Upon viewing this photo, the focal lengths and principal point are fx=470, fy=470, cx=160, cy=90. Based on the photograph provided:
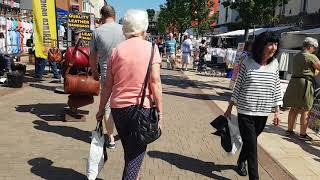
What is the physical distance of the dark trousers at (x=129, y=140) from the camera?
3932 mm

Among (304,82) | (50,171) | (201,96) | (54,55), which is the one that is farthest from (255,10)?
(50,171)

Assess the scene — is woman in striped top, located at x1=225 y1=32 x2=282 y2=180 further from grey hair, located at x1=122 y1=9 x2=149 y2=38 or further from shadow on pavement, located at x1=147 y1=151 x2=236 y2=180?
grey hair, located at x1=122 y1=9 x2=149 y2=38

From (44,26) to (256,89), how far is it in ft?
30.4

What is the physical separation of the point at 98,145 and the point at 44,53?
907 centimetres

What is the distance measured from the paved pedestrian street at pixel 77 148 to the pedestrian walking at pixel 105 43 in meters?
0.58

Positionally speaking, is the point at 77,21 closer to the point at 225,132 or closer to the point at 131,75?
the point at 225,132

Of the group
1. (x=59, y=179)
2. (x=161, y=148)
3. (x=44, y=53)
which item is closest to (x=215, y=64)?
(x=44, y=53)

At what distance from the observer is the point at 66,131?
734 cm

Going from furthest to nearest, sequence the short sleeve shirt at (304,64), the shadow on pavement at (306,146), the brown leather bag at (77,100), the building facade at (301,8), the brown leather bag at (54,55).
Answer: the building facade at (301,8) < the brown leather bag at (54,55) < the brown leather bag at (77,100) < the short sleeve shirt at (304,64) < the shadow on pavement at (306,146)

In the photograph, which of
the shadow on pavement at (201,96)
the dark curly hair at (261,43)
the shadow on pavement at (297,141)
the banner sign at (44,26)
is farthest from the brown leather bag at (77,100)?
the banner sign at (44,26)

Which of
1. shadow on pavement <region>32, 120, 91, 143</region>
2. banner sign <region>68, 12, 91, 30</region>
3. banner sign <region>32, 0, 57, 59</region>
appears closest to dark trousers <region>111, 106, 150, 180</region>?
shadow on pavement <region>32, 120, 91, 143</region>

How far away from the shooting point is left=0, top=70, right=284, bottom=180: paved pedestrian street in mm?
5444

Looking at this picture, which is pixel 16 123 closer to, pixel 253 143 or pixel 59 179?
pixel 59 179

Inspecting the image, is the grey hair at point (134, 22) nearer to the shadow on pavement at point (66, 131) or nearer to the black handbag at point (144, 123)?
the black handbag at point (144, 123)
